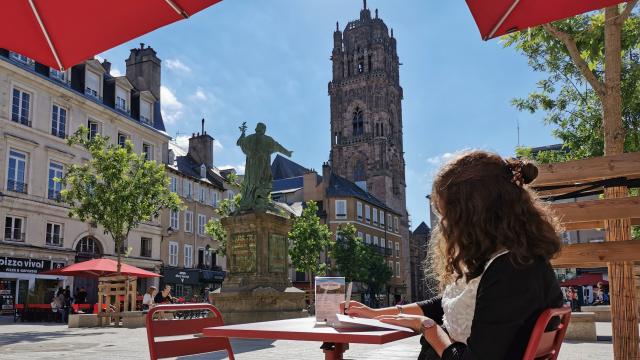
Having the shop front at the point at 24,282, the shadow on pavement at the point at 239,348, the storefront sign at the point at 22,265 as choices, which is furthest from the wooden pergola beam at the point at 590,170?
the storefront sign at the point at 22,265

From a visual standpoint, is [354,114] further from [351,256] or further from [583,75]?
[583,75]

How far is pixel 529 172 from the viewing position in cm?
241

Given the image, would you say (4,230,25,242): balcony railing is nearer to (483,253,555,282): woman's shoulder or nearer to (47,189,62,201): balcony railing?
(47,189,62,201): balcony railing

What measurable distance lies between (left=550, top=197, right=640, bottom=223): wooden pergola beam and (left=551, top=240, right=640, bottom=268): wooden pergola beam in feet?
0.78

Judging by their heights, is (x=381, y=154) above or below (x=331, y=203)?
above

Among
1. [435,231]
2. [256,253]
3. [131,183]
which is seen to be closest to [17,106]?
[131,183]

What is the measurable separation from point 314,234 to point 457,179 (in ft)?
126

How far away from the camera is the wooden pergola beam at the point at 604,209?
→ 4688 millimetres

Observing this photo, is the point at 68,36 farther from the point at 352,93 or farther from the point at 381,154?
the point at 352,93

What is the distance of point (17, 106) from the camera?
28.5 m

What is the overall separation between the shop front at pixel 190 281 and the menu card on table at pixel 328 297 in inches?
1378

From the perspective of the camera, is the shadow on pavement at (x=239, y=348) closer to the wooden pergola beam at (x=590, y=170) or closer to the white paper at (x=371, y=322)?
the wooden pergola beam at (x=590, y=170)

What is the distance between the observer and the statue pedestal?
13992mm

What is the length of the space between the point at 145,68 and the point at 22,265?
18.4 meters
